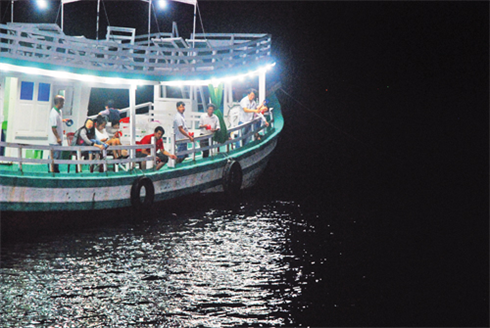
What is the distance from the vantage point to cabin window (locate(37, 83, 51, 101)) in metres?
16.7

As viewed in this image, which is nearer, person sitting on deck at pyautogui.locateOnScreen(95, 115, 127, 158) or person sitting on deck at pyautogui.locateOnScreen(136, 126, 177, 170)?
person sitting on deck at pyautogui.locateOnScreen(95, 115, 127, 158)

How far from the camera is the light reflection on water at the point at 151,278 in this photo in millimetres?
8625

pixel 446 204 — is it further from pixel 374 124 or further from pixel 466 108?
pixel 466 108

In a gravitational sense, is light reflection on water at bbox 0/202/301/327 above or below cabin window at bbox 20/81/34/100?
below

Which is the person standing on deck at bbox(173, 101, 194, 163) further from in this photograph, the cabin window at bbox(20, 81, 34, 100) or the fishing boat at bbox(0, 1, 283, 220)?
the cabin window at bbox(20, 81, 34, 100)

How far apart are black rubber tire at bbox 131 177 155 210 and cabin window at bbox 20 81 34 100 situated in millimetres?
3531

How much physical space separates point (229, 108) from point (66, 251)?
1105 centimetres

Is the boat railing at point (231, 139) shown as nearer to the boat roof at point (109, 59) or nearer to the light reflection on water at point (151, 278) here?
the boat roof at point (109, 59)

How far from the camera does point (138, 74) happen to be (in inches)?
695

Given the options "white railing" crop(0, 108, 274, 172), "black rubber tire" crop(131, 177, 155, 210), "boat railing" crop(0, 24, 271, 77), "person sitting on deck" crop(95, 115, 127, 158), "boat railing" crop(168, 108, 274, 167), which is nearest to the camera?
"white railing" crop(0, 108, 274, 172)

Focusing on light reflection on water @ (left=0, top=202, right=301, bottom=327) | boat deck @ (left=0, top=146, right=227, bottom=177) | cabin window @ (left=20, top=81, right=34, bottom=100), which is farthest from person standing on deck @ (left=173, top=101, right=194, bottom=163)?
cabin window @ (left=20, top=81, right=34, bottom=100)

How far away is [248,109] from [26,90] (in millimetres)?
6568

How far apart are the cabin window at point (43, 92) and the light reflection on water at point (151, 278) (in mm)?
4495

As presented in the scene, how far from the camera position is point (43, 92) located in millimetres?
16828
